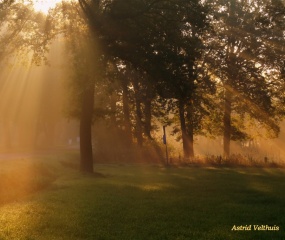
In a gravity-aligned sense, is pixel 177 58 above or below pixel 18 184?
above

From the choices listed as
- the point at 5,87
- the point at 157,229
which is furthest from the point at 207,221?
the point at 5,87

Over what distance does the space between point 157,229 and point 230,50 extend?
38.7 m

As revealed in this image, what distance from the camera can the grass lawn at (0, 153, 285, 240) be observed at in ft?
36.0

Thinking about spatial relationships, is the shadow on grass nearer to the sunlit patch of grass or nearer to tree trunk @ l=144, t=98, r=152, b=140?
the sunlit patch of grass

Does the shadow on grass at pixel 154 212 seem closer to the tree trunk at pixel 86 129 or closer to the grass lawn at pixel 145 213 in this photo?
the grass lawn at pixel 145 213

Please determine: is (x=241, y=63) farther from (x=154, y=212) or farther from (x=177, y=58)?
(x=154, y=212)

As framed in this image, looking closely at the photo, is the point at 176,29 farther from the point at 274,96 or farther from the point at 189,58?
the point at 274,96

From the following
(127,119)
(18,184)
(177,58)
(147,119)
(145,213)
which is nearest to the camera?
(145,213)

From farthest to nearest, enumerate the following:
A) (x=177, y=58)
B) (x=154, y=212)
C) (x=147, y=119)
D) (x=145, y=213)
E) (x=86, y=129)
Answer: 1. (x=147, y=119)
2. (x=86, y=129)
3. (x=177, y=58)
4. (x=154, y=212)
5. (x=145, y=213)

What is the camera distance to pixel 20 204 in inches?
634

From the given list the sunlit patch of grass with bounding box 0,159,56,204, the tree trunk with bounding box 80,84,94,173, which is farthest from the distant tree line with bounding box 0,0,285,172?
the sunlit patch of grass with bounding box 0,159,56,204

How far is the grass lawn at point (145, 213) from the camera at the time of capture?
1097 centimetres

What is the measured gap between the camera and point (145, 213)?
45.1ft

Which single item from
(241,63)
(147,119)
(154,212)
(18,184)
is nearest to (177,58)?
(18,184)
